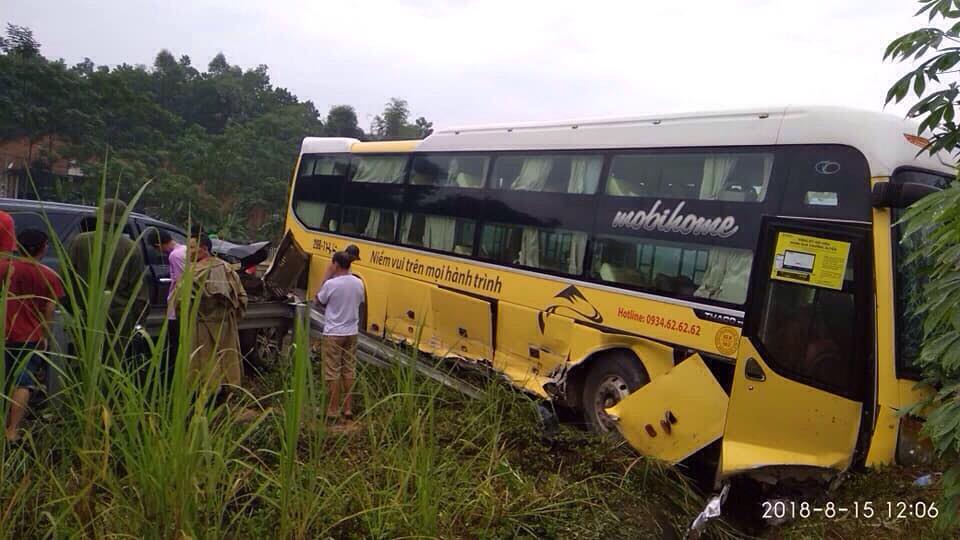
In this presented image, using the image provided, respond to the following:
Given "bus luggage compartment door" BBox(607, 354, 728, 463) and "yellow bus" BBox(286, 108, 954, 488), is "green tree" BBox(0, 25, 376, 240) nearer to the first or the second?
"yellow bus" BBox(286, 108, 954, 488)

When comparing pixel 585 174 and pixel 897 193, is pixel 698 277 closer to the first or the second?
pixel 897 193

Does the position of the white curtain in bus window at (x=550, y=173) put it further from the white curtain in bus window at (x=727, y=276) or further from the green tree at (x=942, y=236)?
the green tree at (x=942, y=236)

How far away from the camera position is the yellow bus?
4934 mm

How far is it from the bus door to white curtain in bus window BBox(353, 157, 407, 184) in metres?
5.25

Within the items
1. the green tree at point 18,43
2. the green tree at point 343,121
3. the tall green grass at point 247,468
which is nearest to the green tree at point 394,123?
the green tree at point 343,121

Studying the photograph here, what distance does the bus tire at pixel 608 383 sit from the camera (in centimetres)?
636

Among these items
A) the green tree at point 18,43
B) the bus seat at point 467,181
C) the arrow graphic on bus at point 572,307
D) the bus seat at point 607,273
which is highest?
the green tree at point 18,43

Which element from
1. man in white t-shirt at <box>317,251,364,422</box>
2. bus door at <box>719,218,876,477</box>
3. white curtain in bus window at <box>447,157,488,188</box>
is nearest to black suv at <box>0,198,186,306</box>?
man in white t-shirt at <box>317,251,364,422</box>

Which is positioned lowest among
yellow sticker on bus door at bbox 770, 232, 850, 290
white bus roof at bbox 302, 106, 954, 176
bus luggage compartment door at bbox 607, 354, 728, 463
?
bus luggage compartment door at bbox 607, 354, 728, 463

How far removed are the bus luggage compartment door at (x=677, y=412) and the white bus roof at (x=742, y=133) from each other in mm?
1814

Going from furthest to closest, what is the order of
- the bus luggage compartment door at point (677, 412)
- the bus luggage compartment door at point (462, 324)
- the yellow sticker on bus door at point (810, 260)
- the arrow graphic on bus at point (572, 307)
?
the bus luggage compartment door at point (462, 324), the arrow graphic on bus at point (572, 307), the bus luggage compartment door at point (677, 412), the yellow sticker on bus door at point (810, 260)

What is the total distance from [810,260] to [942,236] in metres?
2.38

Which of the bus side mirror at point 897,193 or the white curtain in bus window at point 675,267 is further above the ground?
the bus side mirror at point 897,193

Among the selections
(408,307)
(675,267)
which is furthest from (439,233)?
(675,267)
